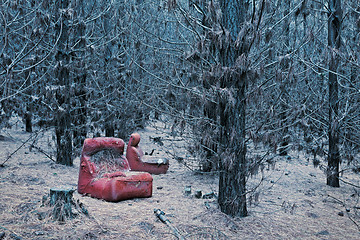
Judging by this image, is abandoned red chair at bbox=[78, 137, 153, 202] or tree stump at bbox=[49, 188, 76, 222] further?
abandoned red chair at bbox=[78, 137, 153, 202]

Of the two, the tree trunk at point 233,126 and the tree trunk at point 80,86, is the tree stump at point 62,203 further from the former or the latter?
the tree trunk at point 80,86

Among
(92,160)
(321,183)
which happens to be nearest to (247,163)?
(92,160)

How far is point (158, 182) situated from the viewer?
8.57 meters

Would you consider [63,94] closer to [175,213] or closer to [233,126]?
[175,213]

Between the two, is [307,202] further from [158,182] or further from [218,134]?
[158,182]

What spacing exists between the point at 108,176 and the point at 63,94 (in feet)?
12.3

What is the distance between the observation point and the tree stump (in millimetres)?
4697

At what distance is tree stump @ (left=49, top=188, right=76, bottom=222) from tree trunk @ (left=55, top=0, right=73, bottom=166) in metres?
4.78

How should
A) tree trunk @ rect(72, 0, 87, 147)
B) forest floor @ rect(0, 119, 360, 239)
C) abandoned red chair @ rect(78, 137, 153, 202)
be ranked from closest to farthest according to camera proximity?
forest floor @ rect(0, 119, 360, 239) < abandoned red chair @ rect(78, 137, 153, 202) < tree trunk @ rect(72, 0, 87, 147)

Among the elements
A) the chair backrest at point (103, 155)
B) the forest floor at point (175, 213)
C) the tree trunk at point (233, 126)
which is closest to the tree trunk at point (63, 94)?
the forest floor at point (175, 213)

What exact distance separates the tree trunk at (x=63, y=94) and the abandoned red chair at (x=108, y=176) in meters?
2.75

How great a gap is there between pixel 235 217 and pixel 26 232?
10.2ft

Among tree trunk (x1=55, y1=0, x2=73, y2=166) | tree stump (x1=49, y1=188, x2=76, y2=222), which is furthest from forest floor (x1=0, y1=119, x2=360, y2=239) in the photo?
tree trunk (x1=55, y1=0, x2=73, y2=166)

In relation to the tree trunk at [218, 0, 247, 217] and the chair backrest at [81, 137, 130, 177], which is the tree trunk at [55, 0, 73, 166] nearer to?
the chair backrest at [81, 137, 130, 177]
